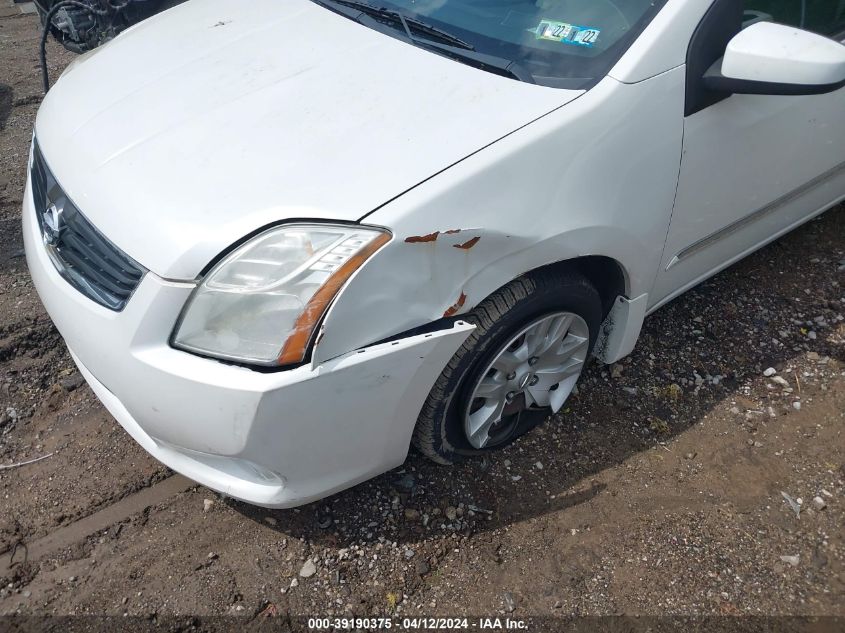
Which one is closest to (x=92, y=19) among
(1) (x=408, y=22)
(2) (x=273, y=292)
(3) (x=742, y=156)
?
(1) (x=408, y=22)

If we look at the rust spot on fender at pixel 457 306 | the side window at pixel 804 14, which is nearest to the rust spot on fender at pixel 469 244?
the rust spot on fender at pixel 457 306

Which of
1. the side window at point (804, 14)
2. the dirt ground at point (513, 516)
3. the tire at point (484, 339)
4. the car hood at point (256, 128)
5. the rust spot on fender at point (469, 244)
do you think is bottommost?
the dirt ground at point (513, 516)

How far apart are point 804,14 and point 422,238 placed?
5.79ft

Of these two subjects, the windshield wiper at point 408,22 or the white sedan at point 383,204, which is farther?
the windshield wiper at point 408,22

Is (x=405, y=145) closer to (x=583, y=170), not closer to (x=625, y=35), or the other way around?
(x=583, y=170)

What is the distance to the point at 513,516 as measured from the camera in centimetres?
214

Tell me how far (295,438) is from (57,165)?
3.50 feet

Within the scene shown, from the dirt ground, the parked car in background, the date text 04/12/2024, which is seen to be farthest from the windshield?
the parked car in background

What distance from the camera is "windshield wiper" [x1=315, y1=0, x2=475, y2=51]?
80.5 inches

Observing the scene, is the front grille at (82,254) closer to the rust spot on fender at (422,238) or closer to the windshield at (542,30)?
the rust spot on fender at (422,238)

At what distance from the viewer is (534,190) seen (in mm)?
1744

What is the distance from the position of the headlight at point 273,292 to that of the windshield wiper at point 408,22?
0.81 m

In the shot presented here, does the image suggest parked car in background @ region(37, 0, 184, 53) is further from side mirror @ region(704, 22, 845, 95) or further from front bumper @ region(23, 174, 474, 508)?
side mirror @ region(704, 22, 845, 95)

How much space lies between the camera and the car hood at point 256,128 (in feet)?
5.32
